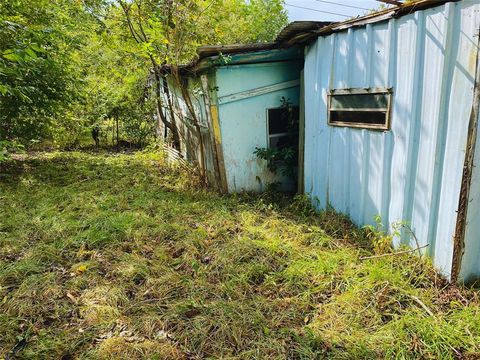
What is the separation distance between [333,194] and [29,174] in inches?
270

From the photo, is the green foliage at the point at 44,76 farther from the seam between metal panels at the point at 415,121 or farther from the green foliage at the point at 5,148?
the seam between metal panels at the point at 415,121

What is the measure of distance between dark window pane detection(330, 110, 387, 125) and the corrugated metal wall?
0.12 m

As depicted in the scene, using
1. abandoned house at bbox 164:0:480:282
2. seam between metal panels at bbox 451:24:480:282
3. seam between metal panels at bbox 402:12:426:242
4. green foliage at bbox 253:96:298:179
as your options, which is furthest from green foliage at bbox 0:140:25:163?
seam between metal panels at bbox 451:24:480:282

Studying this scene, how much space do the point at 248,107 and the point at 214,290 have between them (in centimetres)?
349

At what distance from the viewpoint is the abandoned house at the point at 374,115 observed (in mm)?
2777

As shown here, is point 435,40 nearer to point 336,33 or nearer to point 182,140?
point 336,33

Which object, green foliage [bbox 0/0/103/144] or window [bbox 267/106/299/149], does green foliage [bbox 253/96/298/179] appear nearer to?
window [bbox 267/106/299/149]

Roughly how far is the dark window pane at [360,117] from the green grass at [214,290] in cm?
130

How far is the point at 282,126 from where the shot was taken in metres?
5.92

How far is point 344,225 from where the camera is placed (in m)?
4.20

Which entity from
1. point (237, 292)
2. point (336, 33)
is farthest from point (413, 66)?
point (237, 292)

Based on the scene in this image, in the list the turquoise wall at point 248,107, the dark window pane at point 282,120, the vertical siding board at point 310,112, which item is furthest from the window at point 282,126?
the vertical siding board at point 310,112

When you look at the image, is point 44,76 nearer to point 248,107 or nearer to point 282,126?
point 248,107

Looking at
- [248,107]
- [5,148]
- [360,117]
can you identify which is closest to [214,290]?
[360,117]
